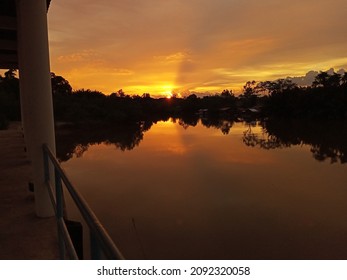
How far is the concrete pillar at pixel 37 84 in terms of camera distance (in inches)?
126

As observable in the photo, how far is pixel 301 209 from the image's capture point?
10.1m

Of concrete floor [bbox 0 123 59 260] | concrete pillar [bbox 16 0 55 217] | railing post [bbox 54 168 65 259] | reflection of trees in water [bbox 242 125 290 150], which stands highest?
concrete pillar [bbox 16 0 55 217]

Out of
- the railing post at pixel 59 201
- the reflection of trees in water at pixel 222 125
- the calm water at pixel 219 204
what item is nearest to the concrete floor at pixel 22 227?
the railing post at pixel 59 201

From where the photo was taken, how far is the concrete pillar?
10.5 ft

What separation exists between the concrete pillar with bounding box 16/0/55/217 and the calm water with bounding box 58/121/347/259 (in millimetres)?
4165

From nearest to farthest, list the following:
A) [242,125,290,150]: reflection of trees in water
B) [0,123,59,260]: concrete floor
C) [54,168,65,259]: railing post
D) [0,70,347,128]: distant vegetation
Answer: [54,168,65,259]: railing post → [0,123,59,260]: concrete floor → [242,125,290,150]: reflection of trees in water → [0,70,347,128]: distant vegetation

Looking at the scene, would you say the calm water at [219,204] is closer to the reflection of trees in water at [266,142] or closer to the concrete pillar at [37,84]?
the concrete pillar at [37,84]

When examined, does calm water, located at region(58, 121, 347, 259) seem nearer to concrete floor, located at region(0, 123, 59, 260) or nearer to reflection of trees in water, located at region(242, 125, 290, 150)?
concrete floor, located at region(0, 123, 59, 260)

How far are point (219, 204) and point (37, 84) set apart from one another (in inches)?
327

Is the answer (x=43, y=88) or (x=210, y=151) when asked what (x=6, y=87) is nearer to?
(x=210, y=151)

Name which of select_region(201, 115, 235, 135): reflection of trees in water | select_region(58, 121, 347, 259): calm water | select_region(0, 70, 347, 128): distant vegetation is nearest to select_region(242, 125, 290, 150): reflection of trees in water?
select_region(58, 121, 347, 259): calm water

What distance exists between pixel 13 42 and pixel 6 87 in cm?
3362

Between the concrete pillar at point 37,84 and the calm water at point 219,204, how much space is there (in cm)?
416

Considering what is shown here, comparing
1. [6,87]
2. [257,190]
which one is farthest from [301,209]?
[6,87]
